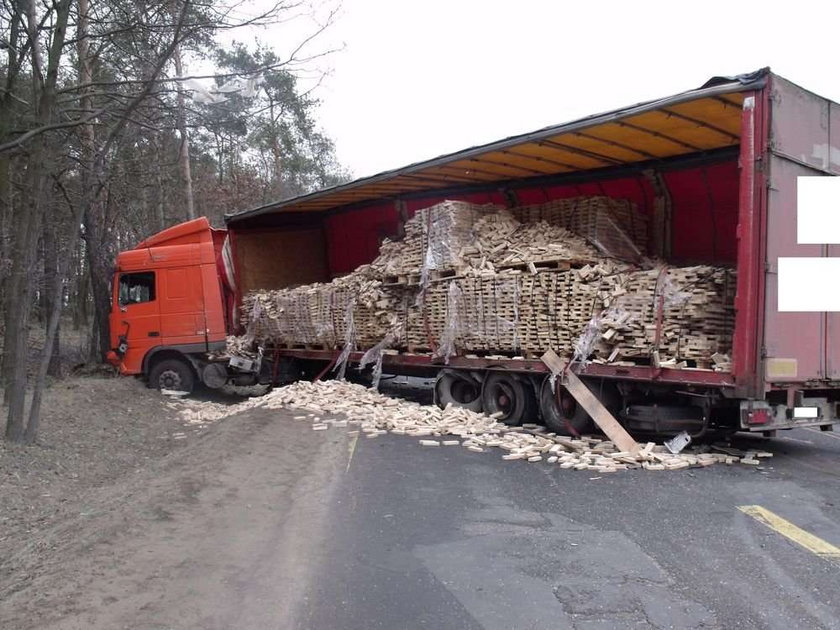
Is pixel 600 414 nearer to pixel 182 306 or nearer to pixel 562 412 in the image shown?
pixel 562 412

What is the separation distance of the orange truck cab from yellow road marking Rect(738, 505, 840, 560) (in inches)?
417

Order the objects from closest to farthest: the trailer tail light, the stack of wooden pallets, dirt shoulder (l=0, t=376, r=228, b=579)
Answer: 1. dirt shoulder (l=0, t=376, r=228, b=579)
2. the trailer tail light
3. the stack of wooden pallets

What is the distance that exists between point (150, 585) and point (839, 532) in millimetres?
4802

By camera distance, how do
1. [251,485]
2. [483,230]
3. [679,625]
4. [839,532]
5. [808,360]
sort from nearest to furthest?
[679,625]
[839,532]
[251,485]
[808,360]
[483,230]

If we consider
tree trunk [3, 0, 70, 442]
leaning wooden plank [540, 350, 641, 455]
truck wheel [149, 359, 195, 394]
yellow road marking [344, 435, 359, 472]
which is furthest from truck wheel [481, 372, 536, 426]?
truck wheel [149, 359, 195, 394]

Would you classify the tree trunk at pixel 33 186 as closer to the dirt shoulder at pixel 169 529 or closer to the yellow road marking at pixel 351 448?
the dirt shoulder at pixel 169 529

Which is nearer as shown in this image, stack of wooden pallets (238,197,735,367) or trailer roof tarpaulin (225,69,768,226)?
trailer roof tarpaulin (225,69,768,226)

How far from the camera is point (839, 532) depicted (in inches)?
203

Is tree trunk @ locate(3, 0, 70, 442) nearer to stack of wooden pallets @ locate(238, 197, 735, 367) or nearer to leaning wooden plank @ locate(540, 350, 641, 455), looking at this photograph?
stack of wooden pallets @ locate(238, 197, 735, 367)

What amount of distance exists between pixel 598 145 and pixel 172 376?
31.6ft

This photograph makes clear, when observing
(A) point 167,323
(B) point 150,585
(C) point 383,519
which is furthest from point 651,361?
(A) point 167,323

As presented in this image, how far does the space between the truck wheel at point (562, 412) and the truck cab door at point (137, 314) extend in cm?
857

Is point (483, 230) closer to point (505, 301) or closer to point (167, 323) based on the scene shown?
point (505, 301)

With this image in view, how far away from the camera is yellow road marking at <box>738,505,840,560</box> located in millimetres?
4723
